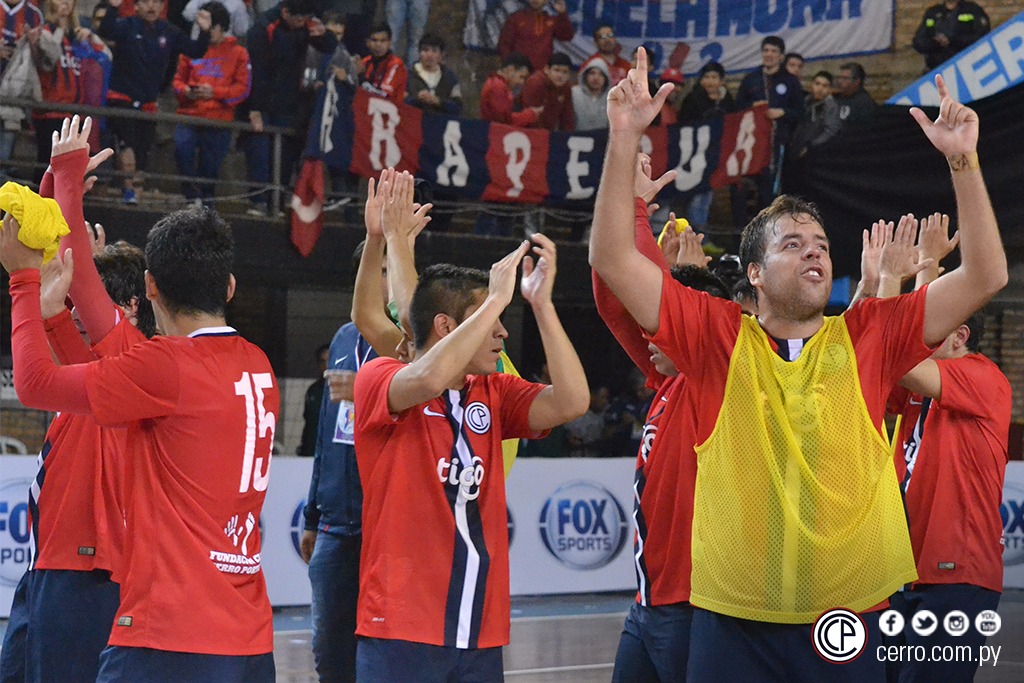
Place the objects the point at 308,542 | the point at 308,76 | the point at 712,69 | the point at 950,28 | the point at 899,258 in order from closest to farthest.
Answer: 1. the point at 899,258
2. the point at 308,542
3. the point at 308,76
4. the point at 950,28
5. the point at 712,69

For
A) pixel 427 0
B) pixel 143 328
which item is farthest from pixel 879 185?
pixel 143 328

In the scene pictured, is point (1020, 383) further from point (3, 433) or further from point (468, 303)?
point (468, 303)

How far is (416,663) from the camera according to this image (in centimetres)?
370

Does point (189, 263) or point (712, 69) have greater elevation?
point (712, 69)

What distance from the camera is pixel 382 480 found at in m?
3.91

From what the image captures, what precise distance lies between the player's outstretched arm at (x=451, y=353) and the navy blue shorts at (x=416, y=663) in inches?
27.7

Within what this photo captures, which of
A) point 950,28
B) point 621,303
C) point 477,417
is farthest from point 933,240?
point 950,28

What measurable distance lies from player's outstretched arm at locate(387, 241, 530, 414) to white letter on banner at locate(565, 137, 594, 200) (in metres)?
10.4

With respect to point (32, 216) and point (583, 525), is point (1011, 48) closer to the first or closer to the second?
point (583, 525)

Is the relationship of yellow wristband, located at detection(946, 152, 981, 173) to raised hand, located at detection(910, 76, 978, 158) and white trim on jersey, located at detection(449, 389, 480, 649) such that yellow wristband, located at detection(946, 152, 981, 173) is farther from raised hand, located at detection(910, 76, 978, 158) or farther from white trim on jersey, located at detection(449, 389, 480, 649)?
white trim on jersey, located at detection(449, 389, 480, 649)

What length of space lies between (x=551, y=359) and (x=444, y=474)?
0.51 m

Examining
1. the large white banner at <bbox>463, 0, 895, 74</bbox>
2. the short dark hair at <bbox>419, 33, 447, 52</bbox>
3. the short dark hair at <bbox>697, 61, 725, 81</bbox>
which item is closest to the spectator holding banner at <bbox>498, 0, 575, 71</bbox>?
the short dark hair at <bbox>419, 33, 447, 52</bbox>

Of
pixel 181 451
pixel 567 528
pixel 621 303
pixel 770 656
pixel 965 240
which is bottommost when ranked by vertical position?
pixel 567 528

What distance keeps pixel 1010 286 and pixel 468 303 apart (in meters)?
13.5
